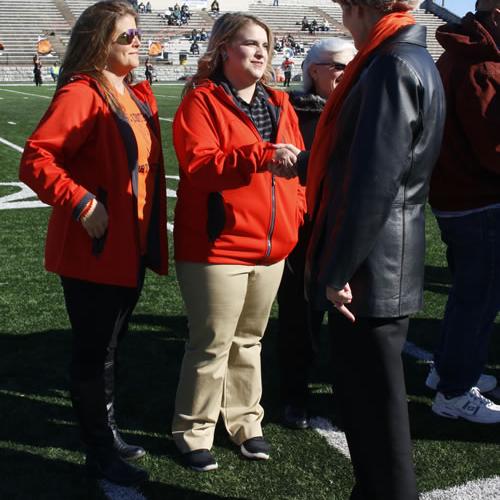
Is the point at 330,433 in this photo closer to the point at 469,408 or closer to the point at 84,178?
the point at 469,408

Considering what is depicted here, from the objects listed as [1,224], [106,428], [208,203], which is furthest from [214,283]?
[1,224]

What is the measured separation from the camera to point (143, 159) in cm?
279

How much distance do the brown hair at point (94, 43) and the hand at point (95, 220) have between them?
39 cm

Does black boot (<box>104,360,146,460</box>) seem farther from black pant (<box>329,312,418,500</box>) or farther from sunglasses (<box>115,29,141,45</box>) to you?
sunglasses (<box>115,29,141,45</box>)

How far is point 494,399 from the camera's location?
377cm

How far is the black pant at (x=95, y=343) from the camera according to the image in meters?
2.72

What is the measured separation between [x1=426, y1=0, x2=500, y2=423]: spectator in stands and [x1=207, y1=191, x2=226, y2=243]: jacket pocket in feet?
3.48

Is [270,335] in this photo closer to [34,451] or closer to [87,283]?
[34,451]

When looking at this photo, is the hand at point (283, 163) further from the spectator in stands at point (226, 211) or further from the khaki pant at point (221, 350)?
the khaki pant at point (221, 350)

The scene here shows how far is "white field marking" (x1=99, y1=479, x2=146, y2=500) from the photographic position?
2852 mm

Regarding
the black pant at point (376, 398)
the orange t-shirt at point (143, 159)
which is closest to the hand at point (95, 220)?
the orange t-shirt at point (143, 159)

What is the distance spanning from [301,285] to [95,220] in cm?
119

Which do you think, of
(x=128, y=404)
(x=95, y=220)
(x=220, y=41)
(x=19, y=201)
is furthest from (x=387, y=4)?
(x=19, y=201)

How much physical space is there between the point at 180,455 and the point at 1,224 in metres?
4.92
